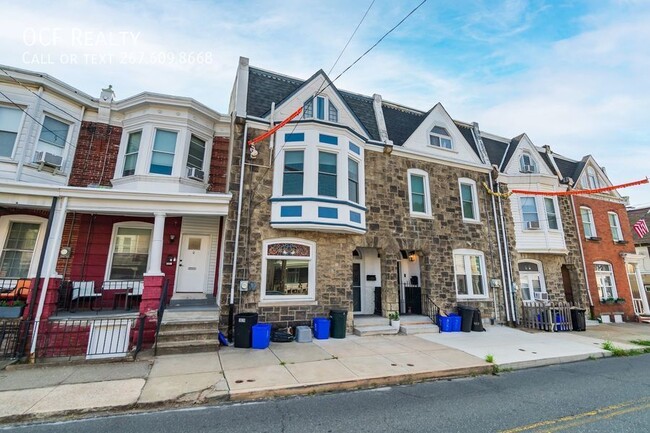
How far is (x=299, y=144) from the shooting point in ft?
35.3

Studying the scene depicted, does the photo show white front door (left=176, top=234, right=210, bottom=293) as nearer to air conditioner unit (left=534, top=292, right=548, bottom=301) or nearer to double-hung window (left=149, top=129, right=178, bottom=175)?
double-hung window (left=149, top=129, right=178, bottom=175)

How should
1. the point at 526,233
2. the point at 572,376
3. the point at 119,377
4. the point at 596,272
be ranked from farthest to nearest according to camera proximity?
the point at 596,272, the point at 526,233, the point at 572,376, the point at 119,377

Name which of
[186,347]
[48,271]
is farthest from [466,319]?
[48,271]

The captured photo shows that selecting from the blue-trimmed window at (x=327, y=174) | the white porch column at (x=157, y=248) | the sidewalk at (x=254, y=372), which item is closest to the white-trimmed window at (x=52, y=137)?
the white porch column at (x=157, y=248)

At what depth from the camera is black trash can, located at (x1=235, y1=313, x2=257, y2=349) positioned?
841 cm

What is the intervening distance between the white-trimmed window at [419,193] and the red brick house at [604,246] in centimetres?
998

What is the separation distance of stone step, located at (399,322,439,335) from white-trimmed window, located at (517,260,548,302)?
6.26m

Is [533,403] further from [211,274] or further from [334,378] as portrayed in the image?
[211,274]

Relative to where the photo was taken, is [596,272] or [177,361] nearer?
[177,361]

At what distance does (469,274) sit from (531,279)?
4.26m

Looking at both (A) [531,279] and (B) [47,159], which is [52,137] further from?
(A) [531,279]

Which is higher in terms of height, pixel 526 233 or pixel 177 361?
pixel 526 233

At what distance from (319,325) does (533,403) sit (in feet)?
19.6

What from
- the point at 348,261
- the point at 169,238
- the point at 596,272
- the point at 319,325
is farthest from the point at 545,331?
the point at 169,238
